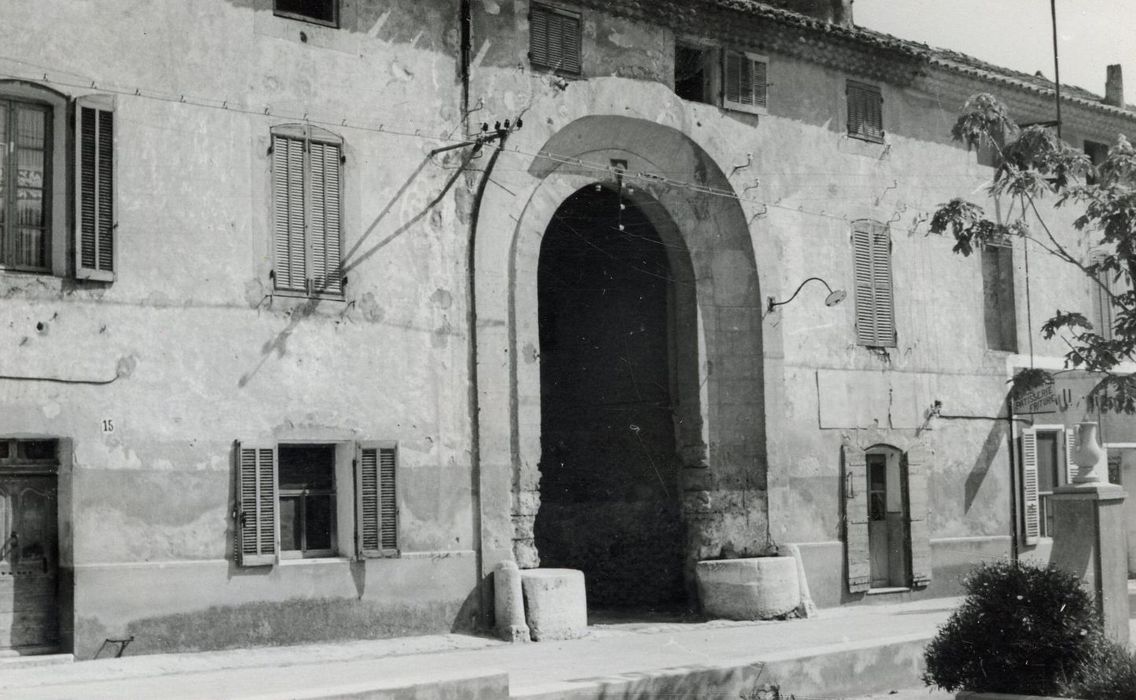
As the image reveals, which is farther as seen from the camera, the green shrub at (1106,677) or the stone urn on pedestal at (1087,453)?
the stone urn on pedestal at (1087,453)

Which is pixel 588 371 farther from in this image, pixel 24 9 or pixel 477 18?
pixel 24 9

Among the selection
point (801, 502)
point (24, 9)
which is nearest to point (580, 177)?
point (801, 502)

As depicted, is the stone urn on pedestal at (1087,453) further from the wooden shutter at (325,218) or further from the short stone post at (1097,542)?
the wooden shutter at (325,218)

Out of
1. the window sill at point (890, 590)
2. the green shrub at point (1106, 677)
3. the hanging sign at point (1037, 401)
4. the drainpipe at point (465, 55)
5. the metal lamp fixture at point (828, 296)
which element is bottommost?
the window sill at point (890, 590)

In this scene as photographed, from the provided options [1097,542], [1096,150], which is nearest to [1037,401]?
[1096,150]

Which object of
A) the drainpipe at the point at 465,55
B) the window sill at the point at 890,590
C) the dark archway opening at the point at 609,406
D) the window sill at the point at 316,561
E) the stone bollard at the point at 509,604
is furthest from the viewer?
the window sill at the point at 890,590

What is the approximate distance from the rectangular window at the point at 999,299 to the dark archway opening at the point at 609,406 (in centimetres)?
582

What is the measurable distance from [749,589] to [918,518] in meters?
3.63

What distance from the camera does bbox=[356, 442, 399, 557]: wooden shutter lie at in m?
14.6

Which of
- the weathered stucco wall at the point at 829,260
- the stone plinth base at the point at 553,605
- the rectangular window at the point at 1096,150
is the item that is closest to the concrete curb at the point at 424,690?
the stone plinth base at the point at 553,605

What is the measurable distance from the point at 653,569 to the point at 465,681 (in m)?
9.05

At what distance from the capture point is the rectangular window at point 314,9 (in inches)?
577

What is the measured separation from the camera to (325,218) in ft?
48.1

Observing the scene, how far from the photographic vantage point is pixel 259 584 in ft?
45.2
